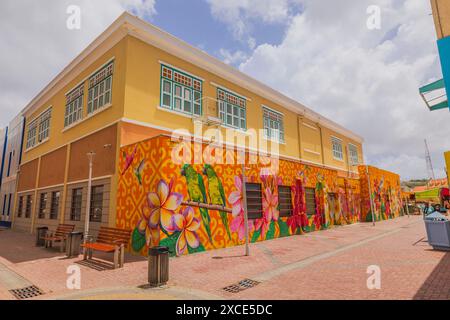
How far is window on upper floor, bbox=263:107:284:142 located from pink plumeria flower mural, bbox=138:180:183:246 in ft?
36.1

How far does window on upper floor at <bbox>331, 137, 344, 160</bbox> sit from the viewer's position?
2815 centimetres

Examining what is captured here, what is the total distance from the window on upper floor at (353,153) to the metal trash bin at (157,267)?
29.9 m

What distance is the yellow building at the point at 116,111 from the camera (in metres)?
12.1

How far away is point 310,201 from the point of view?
1756 cm

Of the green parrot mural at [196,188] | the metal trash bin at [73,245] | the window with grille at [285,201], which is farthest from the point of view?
the window with grille at [285,201]

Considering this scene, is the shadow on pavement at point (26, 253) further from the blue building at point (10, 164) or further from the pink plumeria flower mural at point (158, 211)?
the blue building at point (10, 164)

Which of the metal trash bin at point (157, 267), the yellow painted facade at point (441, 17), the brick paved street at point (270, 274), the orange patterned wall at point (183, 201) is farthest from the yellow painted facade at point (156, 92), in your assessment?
the yellow painted facade at point (441, 17)

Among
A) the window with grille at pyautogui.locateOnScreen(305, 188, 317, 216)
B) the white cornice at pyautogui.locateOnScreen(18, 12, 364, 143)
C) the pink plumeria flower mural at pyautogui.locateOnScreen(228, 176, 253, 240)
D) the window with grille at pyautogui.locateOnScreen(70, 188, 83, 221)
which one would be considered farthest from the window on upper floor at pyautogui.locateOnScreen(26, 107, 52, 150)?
the window with grille at pyautogui.locateOnScreen(305, 188, 317, 216)

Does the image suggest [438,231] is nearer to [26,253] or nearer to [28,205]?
[26,253]

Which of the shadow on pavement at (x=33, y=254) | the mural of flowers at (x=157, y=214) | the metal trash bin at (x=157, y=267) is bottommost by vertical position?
the shadow on pavement at (x=33, y=254)

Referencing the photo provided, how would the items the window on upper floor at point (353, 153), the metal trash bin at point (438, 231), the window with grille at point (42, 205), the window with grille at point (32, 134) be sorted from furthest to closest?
the window on upper floor at point (353, 153) → the window with grille at point (32, 134) → the window with grille at point (42, 205) → the metal trash bin at point (438, 231)

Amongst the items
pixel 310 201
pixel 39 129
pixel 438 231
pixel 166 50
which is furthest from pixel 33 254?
pixel 438 231

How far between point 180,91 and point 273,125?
878 centimetres

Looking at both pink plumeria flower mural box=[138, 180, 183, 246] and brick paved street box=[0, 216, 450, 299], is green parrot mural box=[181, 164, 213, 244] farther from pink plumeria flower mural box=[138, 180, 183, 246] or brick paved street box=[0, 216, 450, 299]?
brick paved street box=[0, 216, 450, 299]
